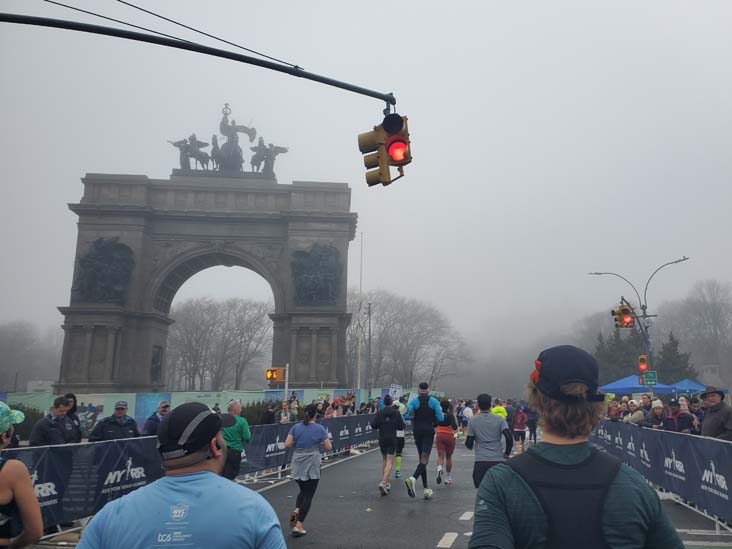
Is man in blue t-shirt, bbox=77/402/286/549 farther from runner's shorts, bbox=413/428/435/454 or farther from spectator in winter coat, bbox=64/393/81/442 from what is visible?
runner's shorts, bbox=413/428/435/454

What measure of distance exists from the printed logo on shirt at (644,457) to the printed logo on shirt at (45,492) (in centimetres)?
1145

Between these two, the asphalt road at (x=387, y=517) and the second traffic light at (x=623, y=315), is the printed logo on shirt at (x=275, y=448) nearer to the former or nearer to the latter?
the asphalt road at (x=387, y=517)

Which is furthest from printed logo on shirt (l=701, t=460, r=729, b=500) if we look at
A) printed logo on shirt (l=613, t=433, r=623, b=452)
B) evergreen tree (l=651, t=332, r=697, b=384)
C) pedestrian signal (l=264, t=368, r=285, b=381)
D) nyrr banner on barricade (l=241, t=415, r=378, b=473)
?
evergreen tree (l=651, t=332, r=697, b=384)

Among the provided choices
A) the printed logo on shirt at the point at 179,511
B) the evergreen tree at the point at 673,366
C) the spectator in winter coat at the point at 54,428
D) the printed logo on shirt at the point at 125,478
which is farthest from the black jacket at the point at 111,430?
the evergreen tree at the point at 673,366

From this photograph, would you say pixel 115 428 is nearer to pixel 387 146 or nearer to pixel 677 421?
pixel 387 146

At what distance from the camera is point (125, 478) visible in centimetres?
991

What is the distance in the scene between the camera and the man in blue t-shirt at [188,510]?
85.6 inches

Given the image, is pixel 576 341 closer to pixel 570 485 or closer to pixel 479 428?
pixel 479 428

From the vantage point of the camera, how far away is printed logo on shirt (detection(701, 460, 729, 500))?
28.8ft

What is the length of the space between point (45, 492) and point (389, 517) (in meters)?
5.12

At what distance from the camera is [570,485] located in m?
2.09

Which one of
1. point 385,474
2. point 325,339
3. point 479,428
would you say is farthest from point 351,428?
point 325,339

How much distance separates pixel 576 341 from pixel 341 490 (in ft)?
334

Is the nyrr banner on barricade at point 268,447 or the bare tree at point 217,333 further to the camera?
the bare tree at point 217,333
